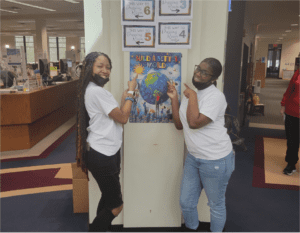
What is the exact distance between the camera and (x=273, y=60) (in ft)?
77.5

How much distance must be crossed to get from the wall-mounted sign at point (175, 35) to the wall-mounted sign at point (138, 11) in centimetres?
11

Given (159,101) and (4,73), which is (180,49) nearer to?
(159,101)

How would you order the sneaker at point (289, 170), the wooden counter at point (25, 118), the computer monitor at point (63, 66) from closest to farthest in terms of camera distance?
1. the sneaker at point (289, 170)
2. the wooden counter at point (25, 118)
3. the computer monitor at point (63, 66)

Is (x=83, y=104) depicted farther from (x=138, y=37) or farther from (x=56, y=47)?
(x=56, y=47)

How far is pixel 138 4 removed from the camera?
190cm

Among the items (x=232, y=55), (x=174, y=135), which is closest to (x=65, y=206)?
(x=174, y=135)

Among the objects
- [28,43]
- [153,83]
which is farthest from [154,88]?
[28,43]

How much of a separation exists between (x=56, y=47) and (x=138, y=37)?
72.5ft

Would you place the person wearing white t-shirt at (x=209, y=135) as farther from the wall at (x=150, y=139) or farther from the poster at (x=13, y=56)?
the poster at (x=13, y=56)

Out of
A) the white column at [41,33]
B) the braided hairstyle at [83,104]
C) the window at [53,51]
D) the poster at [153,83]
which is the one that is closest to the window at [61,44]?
the window at [53,51]

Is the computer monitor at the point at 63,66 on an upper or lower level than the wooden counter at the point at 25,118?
upper

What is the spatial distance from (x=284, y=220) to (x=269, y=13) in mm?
7392

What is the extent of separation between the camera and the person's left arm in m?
1.65

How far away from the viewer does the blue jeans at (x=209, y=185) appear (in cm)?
172
